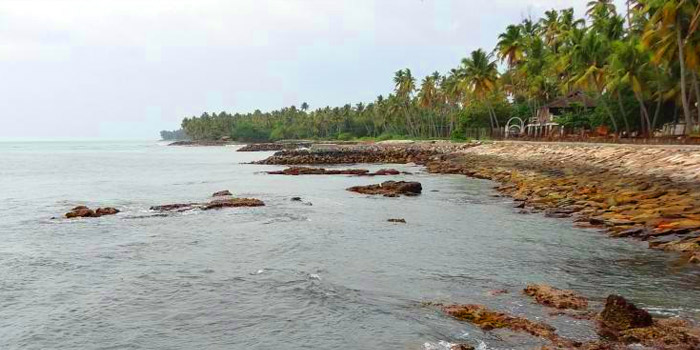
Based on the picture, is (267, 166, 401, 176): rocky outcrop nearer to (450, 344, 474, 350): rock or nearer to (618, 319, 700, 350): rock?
(618, 319, 700, 350): rock

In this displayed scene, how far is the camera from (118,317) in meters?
9.34

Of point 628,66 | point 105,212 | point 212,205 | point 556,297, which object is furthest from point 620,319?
point 628,66

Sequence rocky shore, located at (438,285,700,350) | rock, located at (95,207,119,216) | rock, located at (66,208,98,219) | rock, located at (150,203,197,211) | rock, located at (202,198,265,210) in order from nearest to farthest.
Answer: rocky shore, located at (438,285,700,350)
rock, located at (66,208,98,219)
rock, located at (95,207,119,216)
rock, located at (150,203,197,211)
rock, located at (202,198,265,210)

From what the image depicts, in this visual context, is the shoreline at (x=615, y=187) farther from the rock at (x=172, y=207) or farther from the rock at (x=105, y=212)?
the rock at (x=105, y=212)

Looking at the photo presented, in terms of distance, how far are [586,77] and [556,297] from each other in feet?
140

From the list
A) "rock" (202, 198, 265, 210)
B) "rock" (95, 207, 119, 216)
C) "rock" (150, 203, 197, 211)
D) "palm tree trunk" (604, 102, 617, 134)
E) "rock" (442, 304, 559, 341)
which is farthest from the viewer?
"palm tree trunk" (604, 102, 617, 134)

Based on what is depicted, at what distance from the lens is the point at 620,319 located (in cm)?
793

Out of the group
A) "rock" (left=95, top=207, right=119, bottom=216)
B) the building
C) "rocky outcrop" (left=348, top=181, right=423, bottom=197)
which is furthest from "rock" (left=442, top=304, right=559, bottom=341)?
the building

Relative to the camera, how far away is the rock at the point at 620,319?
7785 millimetres

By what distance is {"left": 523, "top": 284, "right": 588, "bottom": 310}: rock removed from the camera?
9.15 m

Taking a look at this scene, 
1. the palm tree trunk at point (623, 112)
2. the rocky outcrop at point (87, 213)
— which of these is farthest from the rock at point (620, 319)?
the palm tree trunk at point (623, 112)

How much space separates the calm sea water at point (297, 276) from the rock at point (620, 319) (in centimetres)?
42

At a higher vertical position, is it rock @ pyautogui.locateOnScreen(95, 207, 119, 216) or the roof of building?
the roof of building

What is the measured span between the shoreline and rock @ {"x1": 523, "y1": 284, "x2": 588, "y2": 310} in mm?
4380
